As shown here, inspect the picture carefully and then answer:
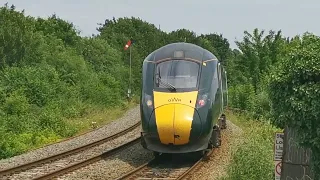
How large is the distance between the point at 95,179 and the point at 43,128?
36.4 feet

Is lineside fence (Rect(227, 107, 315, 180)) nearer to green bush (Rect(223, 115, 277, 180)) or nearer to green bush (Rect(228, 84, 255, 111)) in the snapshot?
green bush (Rect(223, 115, 277, 180))

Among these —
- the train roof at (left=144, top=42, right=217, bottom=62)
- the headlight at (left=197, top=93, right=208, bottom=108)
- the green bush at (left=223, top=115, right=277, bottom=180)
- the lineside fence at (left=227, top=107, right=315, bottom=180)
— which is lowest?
the green bush at (left=223, top=115, right=277, bottom=180)

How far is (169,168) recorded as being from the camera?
14.5m

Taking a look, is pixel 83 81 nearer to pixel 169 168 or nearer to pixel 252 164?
pixel 169 168

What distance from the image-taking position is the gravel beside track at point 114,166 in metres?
13.1

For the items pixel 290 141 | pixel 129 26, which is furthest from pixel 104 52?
pixel 290 141

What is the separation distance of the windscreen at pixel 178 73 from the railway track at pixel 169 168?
2252 millimetres

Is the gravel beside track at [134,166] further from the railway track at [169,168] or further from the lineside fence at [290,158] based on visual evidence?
the lineside fence at [290,158]

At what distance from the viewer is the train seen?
45.6 ft

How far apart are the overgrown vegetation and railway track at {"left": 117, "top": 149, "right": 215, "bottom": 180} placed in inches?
76.1

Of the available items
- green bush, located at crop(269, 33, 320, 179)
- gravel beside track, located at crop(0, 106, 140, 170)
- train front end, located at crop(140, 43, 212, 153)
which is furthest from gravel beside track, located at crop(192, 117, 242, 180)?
gravel beside track, located at crop(0, 106, 140, 170)

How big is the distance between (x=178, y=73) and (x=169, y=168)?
106 inches

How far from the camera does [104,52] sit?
57562 mm

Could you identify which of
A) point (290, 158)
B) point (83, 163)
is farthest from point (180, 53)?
point (290, 158)
